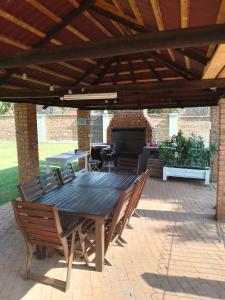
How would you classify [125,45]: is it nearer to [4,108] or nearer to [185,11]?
[185,11]

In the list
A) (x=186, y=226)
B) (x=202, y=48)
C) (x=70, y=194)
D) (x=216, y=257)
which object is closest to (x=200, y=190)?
(x=186, y=226)

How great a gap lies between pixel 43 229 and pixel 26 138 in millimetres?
4213

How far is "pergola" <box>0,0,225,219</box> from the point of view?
2.08 m

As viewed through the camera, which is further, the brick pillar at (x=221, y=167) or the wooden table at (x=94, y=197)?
the brick pillar at (x=221, y=167)

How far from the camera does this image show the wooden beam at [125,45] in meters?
1.86

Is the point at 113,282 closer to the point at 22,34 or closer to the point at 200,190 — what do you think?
the point at 22,34

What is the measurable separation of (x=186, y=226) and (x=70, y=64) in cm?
362

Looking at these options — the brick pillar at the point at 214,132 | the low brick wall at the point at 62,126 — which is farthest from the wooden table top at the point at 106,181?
the low brick wall at the point at 62,126

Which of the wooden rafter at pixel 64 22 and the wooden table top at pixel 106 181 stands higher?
the wooden rafter at pixel 64 22

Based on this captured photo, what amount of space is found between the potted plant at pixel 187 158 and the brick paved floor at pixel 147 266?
2.91 metres

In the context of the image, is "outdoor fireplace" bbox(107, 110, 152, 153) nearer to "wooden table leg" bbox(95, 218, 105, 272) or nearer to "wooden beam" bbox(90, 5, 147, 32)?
"wooden table leg" bbox(95, 218, 105, 272)

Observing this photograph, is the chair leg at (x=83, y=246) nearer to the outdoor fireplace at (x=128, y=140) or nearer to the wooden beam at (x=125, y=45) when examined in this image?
the wooden beam at (x=125, y=45)

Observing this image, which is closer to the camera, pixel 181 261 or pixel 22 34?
pixel 22 34

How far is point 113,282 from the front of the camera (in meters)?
3.40
